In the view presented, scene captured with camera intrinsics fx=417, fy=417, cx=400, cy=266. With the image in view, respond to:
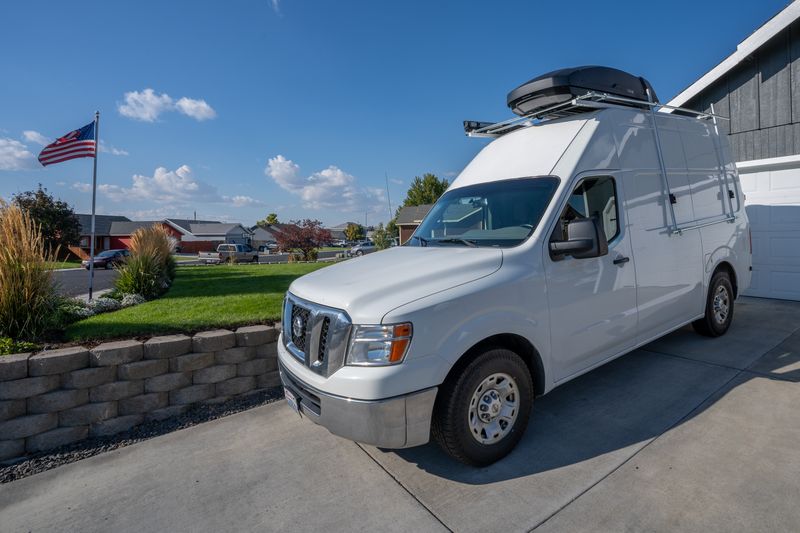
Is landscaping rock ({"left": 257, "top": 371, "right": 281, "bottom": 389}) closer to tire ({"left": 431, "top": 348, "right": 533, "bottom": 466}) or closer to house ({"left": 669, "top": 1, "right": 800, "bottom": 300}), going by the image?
tire ({"left": 431, "top": 348, "right": 533, "bottom": 466})

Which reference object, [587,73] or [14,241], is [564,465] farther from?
[14,241]

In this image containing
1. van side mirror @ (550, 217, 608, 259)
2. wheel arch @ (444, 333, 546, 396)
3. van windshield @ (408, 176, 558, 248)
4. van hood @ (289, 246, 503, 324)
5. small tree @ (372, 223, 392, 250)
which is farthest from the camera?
small tree @ (372, 223, 392, 250)

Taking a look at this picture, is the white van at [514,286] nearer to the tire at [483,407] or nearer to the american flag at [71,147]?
the tire at [483,407]

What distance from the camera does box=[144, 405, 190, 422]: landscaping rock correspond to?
3.91 meters

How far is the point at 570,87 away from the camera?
413 cm

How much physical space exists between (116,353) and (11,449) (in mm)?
986

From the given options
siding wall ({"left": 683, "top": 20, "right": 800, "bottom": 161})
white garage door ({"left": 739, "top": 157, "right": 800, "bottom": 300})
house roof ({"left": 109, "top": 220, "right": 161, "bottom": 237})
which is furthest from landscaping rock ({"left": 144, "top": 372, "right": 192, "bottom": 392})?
house roof ({"left": 109, "top": 220, "right": 161, "bottom": 237})

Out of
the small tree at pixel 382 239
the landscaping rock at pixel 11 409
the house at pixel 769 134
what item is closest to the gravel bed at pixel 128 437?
the landscaping rock at pixel 11 409

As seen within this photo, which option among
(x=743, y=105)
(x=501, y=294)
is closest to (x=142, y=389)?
(x=501, y=294)

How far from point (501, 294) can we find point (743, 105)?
846 cm

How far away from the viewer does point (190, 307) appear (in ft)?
20.5

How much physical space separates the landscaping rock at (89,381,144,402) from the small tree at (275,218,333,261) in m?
22.0

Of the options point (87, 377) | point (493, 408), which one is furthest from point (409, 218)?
point (493, 408)

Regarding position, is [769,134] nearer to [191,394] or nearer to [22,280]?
[191,394]
